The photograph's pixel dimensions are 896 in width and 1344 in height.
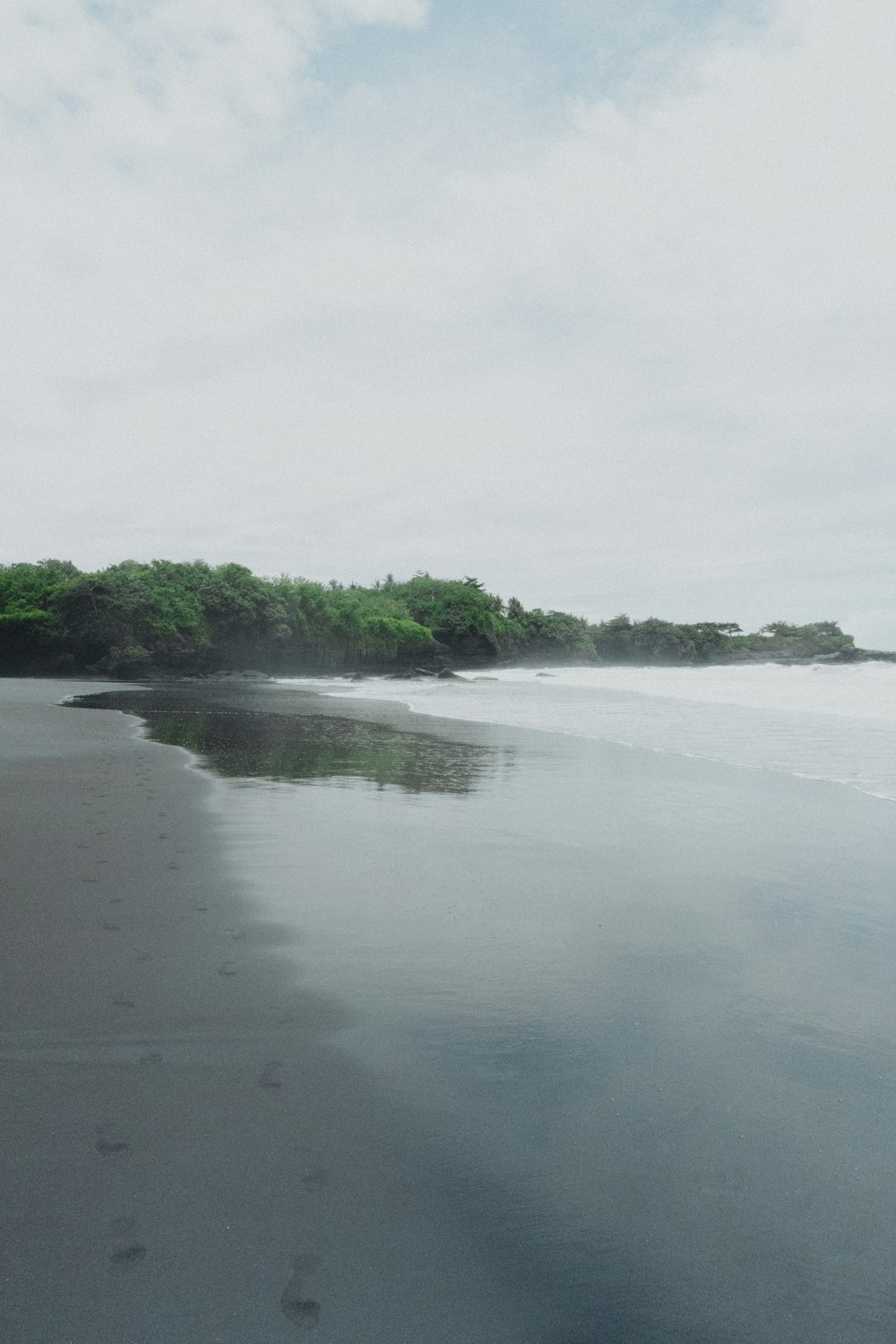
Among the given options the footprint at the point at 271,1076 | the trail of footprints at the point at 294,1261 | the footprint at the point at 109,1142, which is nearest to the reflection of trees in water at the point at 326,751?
the trail of footprints at the point at 294,1261

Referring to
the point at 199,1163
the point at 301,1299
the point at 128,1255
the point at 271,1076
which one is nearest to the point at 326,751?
the point at 271,1076

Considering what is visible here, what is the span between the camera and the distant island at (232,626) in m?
46.8

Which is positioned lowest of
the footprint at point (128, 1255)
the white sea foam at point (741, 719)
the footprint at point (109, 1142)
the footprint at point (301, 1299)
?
the footprint at point (301, 1299)

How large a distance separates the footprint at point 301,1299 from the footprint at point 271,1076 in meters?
0.71

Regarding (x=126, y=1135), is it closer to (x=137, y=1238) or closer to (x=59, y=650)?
(x=137, y=1238)

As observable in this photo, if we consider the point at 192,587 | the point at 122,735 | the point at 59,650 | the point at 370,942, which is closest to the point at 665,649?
the point at 192,587

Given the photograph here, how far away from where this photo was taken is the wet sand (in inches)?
65.1

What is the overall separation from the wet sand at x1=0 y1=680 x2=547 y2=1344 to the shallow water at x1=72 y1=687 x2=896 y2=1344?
0.46 ft

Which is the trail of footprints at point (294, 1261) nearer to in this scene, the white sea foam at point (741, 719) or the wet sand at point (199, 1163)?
the wet sand at point (199, 1163)

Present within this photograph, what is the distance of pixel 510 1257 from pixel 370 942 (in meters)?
1.97

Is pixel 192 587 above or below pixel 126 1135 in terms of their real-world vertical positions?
above

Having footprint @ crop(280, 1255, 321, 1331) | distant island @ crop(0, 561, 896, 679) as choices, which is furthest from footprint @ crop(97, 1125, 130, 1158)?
distant island @ crop(0, 561, 896, 679)

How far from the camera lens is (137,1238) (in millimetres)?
1819

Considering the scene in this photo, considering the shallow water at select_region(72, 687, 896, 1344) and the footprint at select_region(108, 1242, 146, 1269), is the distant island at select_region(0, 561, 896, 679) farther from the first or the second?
the footprint at select_region(108, 1242, 146, 1269)
